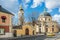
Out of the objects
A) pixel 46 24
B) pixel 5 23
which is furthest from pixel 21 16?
pixel 5 23

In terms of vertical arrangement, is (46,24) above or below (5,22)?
below

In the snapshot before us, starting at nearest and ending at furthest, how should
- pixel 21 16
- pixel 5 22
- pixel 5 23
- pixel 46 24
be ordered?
pixel 5 23 → pixel 5 22 → pixel 21 16 → pixel 46 24

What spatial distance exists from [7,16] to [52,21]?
66.3 meters

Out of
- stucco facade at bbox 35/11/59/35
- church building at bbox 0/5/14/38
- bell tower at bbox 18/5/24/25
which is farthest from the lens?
stucco facade at bbox 35/11/59/35

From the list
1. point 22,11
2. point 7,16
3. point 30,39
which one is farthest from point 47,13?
point 30,39

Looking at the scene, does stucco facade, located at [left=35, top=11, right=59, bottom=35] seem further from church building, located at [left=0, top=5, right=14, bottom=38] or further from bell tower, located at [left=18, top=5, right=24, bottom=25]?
church building, located at [left=0, top=5, right=14, bottom=38]

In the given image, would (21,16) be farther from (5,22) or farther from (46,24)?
(5,22)

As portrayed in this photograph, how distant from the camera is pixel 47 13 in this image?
10800cm

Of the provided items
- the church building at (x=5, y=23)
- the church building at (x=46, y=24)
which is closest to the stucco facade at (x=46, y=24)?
the church building at (x=46, y=24)

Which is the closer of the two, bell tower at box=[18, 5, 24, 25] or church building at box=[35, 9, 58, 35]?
bell tower at box=[18, 5, 24, 25]

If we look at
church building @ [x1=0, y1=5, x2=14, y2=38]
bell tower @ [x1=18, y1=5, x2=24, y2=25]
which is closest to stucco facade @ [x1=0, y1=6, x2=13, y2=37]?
church building @ [x1=0, y1=5, x2=14, y2=38]

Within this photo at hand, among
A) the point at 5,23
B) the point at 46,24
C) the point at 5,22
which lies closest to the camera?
the point at 5,23

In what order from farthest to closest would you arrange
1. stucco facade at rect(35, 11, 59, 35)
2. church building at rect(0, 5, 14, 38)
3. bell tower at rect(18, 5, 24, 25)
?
stucco facade at rect(35, 11, 59, 35)
bell tower at rect(18, 5, 24, 25)
church building at rect(0, 5, 14, 38)

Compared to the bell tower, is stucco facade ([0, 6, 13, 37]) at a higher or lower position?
lower
